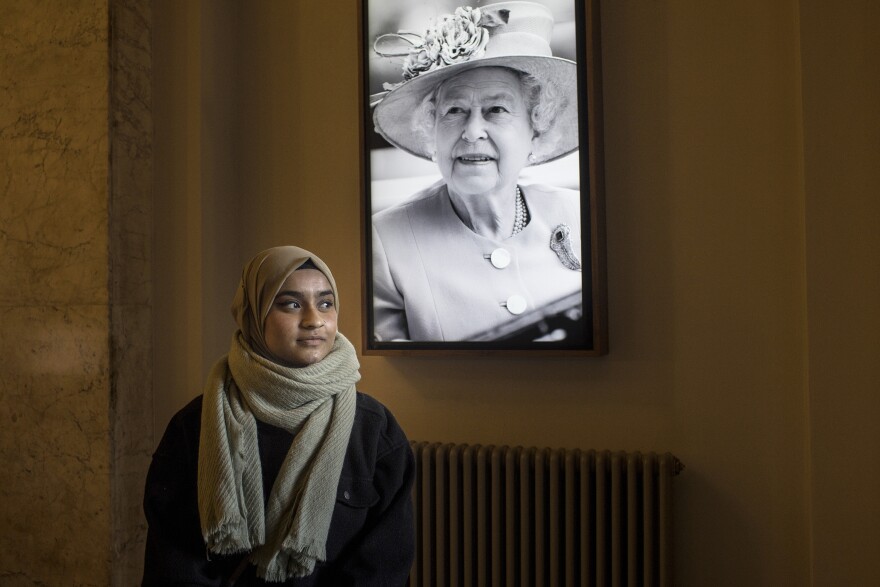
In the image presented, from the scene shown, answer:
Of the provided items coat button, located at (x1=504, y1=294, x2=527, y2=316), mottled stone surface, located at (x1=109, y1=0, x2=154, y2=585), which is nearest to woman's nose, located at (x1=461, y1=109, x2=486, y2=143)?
coat button, located at (x1=504, y1=294, x2=527, y2=316)

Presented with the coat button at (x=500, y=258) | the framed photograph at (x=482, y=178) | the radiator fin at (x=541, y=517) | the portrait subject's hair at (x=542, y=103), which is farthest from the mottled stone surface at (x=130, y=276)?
the portrait subject's hair at (x=542, y=103)

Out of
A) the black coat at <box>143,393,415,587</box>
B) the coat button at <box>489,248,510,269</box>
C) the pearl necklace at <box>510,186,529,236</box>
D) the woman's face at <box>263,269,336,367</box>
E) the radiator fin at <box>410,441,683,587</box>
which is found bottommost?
the radiator fin at <box>410,441,683,587</box>

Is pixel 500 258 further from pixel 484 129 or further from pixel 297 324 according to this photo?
pixel 297 324

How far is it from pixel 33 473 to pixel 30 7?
213cm

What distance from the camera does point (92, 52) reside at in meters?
2.69

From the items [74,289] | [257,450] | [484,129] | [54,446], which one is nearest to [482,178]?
[484,129]

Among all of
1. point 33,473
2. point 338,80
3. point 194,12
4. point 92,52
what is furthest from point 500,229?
point 33,473

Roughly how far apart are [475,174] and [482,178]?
34 millimetres

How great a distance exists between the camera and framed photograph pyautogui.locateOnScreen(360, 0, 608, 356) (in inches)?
91.7

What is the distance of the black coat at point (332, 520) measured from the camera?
1.40 metres

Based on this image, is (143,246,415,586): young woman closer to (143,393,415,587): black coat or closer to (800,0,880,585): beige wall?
(143,393,415,587): black coat

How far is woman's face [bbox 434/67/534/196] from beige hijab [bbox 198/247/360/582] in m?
1.15

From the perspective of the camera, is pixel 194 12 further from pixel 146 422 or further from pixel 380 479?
pixel 380 479

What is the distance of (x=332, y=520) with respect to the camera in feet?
4.70
